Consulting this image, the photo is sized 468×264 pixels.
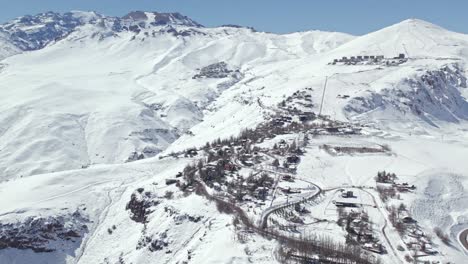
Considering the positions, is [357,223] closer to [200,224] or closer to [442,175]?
[200,224]

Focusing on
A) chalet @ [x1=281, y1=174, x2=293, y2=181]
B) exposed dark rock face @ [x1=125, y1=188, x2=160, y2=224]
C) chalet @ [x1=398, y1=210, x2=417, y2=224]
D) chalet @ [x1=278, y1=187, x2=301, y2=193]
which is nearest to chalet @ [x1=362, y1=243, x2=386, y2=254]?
chalet @ [x1=398, y1=210, x2=417, y2=224]

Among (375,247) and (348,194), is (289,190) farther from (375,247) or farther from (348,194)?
(375,247)

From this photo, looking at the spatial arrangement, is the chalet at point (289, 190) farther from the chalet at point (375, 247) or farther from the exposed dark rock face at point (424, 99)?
the exposed dark rock face at point (424, 99)

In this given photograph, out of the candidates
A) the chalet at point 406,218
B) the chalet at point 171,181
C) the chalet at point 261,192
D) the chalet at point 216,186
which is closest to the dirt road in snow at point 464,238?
the chalet at point 406,218

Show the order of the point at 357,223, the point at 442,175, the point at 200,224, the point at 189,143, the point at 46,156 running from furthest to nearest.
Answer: the point at 46,156 → the point at 189,143 → the point at 442,175 → the point at 200,224 → the point at 357,223

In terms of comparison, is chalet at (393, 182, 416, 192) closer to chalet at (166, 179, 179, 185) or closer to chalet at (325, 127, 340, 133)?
chalet at (166, 179, 179, 185)

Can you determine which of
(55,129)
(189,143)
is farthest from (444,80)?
(55,129)
